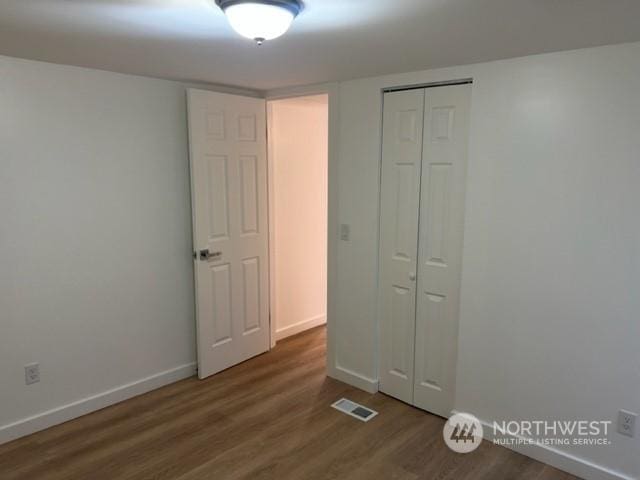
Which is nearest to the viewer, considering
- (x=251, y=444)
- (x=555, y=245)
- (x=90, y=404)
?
(x=555, y=245)

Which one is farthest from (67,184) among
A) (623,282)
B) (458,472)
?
(623,282)

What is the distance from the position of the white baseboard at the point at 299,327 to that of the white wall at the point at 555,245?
1914mm

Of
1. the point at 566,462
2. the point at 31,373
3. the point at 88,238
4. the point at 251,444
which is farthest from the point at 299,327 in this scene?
the point at 566,462

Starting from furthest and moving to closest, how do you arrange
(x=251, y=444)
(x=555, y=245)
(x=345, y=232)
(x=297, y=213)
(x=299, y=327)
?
1. (x=299, y=327)
2. (x=297, y=213)
3. (x=345, y=232)
4. (x=251, y=444)
5. (x=555, y=245)

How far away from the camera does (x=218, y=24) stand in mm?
1837

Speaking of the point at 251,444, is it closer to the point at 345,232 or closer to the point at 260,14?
the point at 345,232

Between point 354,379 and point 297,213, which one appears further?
point 297,213

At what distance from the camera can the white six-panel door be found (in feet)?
10.8

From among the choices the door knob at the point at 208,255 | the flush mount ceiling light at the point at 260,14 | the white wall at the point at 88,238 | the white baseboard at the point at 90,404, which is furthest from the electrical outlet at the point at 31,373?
the flush mount ceiling light at the point at 260,14

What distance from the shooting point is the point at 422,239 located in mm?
2934

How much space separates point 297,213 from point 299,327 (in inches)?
43.4

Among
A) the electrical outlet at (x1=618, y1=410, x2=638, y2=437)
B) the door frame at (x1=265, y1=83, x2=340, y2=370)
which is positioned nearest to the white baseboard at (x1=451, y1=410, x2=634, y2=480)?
the electrical outlet at (x1=618, y1=410, x2=638, y2=437)

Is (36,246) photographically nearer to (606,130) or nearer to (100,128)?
(100,128)

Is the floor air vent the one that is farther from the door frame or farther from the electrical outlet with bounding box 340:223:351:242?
the electrical outlet with bounding box 340:223:351:242
